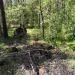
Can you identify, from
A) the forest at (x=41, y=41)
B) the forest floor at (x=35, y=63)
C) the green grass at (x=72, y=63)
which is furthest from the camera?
the green grass at (x=72, y=63)

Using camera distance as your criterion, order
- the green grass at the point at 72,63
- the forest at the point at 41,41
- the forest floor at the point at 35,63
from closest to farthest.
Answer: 1. the forest floor at the point at 35,63
2. the forest at the point at 41,41
3. the green grass at the point at 72,63

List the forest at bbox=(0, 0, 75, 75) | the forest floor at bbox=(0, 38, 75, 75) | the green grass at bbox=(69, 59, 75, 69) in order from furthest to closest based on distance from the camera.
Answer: the green grass at bbox=(69, 59, 75, 69)
the forest at bbox=(0, 0, 75, 75)
the forest floor at bbox=(0, 38, 75, 75)

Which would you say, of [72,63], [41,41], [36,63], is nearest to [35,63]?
[36,63]

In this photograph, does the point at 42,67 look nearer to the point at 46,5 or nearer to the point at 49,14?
the point at 49,14

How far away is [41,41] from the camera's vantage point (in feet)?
57.1

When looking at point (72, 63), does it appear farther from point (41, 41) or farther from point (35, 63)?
point (41, 41)

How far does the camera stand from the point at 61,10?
22.3m

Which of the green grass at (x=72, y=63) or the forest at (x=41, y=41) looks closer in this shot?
the forest at (x=41, y=41)

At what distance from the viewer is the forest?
10211mm

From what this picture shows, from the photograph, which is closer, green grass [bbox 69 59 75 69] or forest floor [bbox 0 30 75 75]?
forest floor [bbox 0 30 75 75]

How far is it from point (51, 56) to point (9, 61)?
2.34 metres

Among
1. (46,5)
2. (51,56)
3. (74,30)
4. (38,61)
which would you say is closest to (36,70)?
(38,61)

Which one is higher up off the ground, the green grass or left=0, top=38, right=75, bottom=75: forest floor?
left=0, top=38, right=75, bottom=75: forest floor

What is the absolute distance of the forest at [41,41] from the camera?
1021 cm
